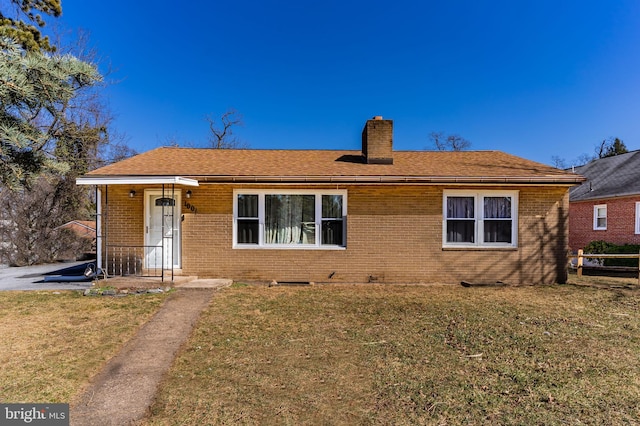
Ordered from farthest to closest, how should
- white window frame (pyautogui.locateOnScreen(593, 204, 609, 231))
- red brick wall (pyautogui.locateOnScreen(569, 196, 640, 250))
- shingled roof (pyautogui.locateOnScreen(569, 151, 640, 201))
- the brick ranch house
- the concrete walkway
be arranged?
white window frame (pyautogui.locateOnScreen(593, 204, 609, 231)), shingled roof (pyautogui.locateOnScreen(569, 151, 640, 201)), red brick wall (pyautogui.locateOnScreen(569, 196, 640, 250)), the brick ranch house, the concrete walkway

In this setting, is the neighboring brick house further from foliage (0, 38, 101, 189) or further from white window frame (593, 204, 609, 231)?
foliage (0, 38, 101, 189)

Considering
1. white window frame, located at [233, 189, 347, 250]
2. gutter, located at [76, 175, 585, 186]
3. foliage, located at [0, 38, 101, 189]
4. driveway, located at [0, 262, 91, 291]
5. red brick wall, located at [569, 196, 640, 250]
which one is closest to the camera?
foliage, located at [0, 38, 101, 189]

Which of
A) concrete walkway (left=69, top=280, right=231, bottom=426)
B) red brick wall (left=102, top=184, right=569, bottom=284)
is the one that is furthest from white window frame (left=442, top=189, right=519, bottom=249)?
concrete walkway (left=69, top=280, right=231, bottom=426)

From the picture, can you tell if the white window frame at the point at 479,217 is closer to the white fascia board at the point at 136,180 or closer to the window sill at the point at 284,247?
the window sill at the point at 284,247

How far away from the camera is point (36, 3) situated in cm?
1004

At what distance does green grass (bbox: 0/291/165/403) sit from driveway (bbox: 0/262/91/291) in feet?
2.29

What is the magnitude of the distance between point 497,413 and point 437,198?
7.13 m

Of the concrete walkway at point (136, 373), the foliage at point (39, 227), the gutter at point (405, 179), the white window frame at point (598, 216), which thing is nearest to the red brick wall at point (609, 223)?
the white window frame at point (598, 216)

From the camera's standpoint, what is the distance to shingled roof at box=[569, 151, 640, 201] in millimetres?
17078

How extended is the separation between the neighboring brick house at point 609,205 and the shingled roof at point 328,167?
8101 mm

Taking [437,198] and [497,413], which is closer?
[497,413]

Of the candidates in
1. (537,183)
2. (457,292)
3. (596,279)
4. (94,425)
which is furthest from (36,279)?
(596,279)

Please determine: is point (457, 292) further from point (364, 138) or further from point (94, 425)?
point (94, 425)

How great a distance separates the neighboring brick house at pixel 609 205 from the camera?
1648 cm
